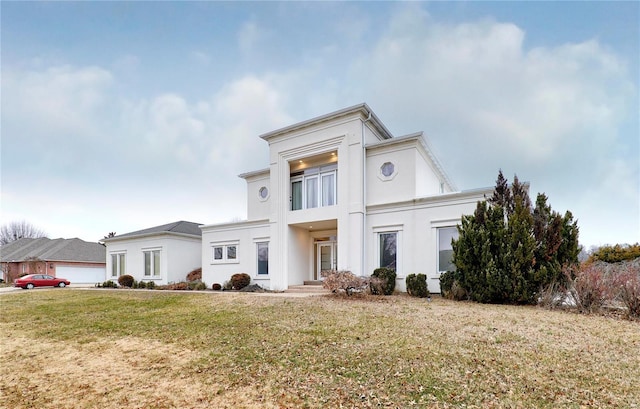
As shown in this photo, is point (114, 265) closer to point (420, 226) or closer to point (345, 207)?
point (345, 207)

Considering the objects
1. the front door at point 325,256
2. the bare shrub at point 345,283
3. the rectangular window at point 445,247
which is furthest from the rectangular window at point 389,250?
the front door at point 325,256

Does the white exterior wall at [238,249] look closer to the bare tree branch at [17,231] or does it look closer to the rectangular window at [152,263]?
the rectangular window at [152,263]

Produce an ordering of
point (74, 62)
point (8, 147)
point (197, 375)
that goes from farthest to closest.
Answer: point (8, 147), point (74, 62), point (197, 375)

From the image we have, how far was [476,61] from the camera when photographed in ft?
52.5

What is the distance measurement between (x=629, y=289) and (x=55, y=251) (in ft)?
147

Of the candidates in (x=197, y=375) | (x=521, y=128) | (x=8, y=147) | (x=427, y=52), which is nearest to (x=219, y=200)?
(x=8, y=147)

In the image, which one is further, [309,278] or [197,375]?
[309,278]

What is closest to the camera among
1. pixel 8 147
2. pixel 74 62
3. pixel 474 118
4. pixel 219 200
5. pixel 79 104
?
pixel 74 62

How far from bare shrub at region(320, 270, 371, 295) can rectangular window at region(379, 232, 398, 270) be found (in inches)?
110

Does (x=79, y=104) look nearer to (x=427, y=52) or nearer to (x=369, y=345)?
(x=427, y=52)

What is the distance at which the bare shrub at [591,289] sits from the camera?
29.5 feet

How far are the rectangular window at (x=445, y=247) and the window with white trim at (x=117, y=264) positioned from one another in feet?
77.5

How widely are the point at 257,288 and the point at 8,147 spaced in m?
18.2

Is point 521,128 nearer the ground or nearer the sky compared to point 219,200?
nearer the sky
